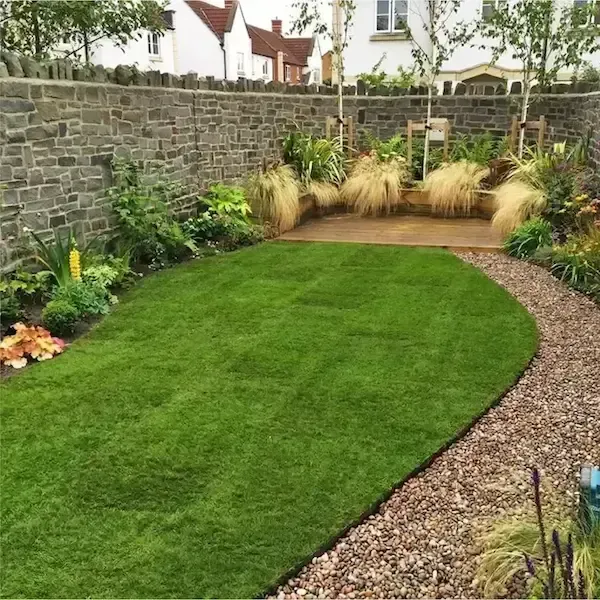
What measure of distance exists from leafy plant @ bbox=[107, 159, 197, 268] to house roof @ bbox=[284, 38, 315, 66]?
1533 cm

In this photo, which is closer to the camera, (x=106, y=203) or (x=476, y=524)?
(x=476, y=524)

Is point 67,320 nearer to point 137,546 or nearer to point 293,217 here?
point 137,546

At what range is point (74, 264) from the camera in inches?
210

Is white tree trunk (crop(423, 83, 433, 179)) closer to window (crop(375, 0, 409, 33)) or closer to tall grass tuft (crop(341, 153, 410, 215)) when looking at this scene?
tall grass tuft (crop(341, 153, 410, 215))

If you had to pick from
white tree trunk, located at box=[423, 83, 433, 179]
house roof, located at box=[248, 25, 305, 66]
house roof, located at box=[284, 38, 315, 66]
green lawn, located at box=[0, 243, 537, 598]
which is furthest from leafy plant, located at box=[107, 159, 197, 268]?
Answer: house roof, located at box=[284, 38, 315, 66]

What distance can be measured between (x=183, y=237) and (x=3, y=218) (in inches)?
89.3

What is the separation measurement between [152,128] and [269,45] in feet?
45.8

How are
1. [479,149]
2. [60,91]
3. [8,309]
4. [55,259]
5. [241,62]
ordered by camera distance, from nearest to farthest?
[8,309], [55,259], [60,91], [479,149], [241,62]

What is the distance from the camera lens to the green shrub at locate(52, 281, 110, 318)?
4969 millimetres

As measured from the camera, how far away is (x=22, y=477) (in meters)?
3.00

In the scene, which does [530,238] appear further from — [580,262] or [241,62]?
[241,62]

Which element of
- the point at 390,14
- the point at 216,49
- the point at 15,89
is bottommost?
the point at 15,89

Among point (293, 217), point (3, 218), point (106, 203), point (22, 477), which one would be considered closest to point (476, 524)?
point (22, 477)

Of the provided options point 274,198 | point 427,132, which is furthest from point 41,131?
point 427,132
